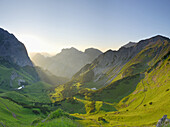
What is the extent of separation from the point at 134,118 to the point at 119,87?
313 ft

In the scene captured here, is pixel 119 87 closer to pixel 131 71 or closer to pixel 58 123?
pixel 131 71

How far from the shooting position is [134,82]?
153 metres

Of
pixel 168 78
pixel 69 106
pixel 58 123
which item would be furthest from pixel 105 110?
pixel 58 123

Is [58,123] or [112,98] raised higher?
[112,98]

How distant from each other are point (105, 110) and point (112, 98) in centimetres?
3906

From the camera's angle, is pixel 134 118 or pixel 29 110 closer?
pixel 134 118

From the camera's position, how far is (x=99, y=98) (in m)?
151

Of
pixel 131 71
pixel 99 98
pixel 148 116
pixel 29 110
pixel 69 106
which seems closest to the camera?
pixel 148 116

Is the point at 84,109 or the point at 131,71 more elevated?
the point at 131,71

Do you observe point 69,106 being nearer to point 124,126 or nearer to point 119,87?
point 119,87

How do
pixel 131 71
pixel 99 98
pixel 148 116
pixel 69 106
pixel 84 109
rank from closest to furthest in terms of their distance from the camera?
1. pixel 148 116
2. pixel 84 109
3. pixel 69 106
4. pixel 99 98
5. pixel 131 71

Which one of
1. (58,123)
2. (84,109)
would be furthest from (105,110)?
(58,123)

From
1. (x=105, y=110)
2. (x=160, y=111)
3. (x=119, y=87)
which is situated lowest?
(x=160, y=111)

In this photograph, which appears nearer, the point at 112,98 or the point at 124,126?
the point at 124,126
